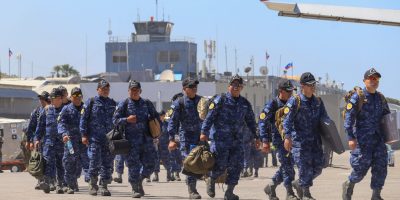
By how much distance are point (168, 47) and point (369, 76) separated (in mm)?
106916

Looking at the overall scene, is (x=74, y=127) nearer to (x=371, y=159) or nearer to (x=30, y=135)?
(x=30, y=135)

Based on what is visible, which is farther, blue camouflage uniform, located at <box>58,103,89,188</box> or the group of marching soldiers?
blue camouflage uniform, located at <box>58,103,89,188</box>

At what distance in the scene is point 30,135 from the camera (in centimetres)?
1995

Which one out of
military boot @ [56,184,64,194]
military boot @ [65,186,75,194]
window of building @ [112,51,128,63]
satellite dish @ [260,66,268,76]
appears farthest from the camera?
window of building @ [112,51,128,63]

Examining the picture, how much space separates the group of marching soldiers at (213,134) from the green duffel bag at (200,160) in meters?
0.11

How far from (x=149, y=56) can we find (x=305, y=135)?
10734 centimetres

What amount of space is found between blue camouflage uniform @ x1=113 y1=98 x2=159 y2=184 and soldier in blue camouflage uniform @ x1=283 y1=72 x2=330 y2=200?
3.08 meters

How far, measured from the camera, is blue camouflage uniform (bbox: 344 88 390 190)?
14137mm

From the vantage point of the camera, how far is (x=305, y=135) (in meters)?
14.4

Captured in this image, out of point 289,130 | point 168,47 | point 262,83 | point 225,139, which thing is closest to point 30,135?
point 225,139

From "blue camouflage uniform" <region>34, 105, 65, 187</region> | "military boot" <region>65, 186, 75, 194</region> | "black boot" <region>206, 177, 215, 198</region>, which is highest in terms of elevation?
"blue camouflage uniform" <region>34, 105, 65, 187</region>

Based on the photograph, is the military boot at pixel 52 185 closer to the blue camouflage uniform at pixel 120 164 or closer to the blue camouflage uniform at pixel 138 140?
the blue camouflage uniform at pixel 138 140

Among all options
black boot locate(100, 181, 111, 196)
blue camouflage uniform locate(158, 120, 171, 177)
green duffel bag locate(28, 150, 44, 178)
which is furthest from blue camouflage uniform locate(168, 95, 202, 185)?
blue camouflage uniform locate(158, 120, 171, 177)

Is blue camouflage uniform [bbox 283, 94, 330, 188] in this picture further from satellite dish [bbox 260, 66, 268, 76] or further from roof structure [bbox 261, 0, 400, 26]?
satellite dish [bbox 260, 66, 268, 76]
